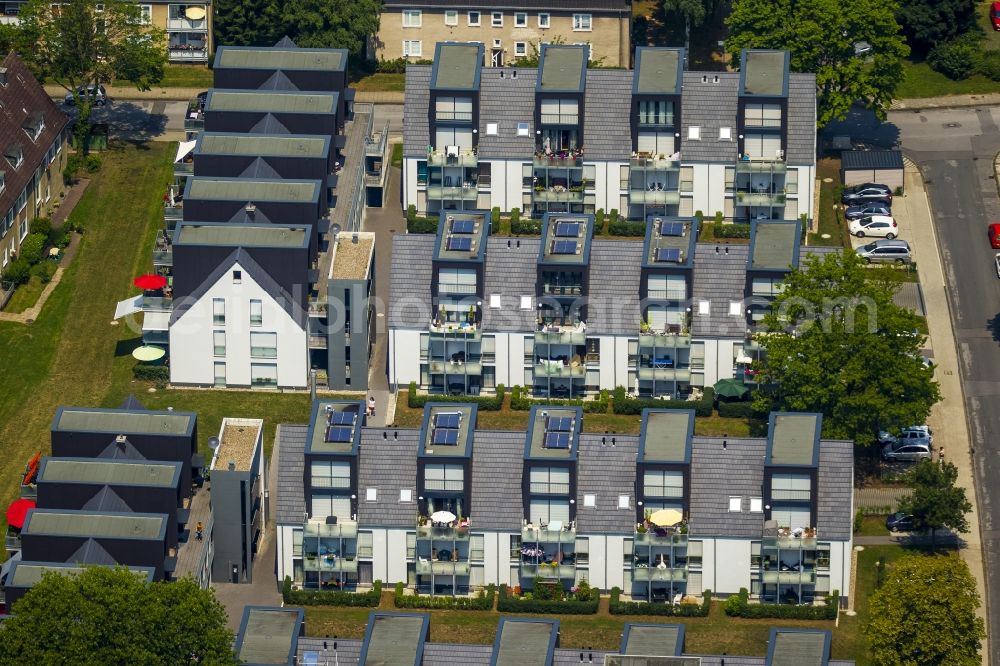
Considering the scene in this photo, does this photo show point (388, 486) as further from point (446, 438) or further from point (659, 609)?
point (659, 609)

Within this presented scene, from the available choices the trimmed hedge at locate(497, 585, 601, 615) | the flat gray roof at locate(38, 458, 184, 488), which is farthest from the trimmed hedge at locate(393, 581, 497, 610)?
the flat gray roof at locate(38, 458, 184, 488)

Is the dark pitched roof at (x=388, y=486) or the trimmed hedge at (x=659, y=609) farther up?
the dark pitched roof at (x=388, y=486)

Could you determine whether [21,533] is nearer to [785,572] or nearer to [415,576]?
[415,576]

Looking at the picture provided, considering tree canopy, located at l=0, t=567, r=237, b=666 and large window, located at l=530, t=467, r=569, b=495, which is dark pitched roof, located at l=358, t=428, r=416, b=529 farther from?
tree canopy, located at l=0, t=567, r=237, b=666

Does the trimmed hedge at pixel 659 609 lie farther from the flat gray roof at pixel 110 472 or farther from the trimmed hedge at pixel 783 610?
the flat gray roof at pixel 110 472

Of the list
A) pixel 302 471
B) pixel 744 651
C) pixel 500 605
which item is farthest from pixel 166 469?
pixel 744 651

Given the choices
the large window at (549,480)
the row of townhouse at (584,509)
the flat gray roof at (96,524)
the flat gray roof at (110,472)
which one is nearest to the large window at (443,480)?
the row of townhouse at (584,509)
